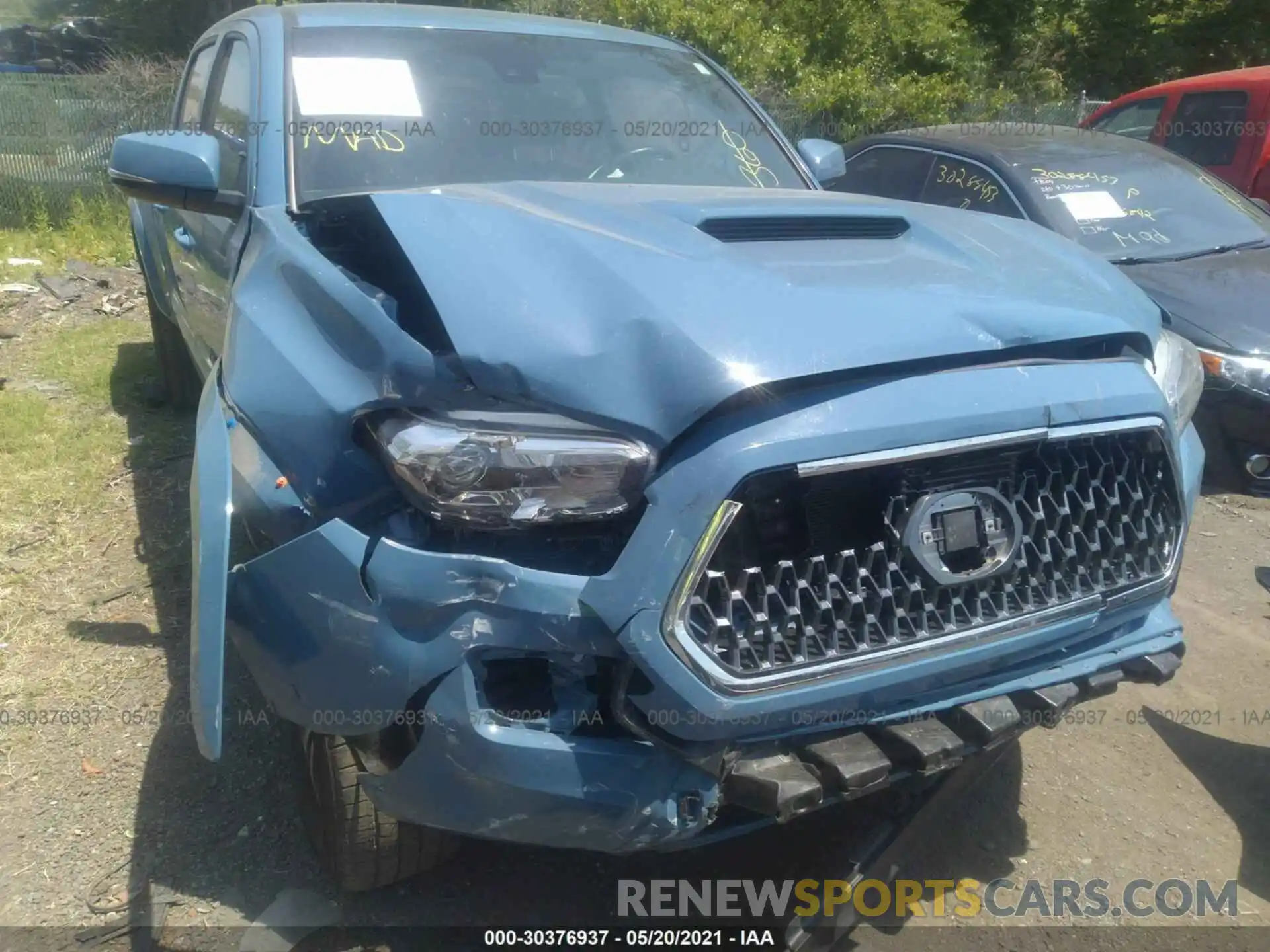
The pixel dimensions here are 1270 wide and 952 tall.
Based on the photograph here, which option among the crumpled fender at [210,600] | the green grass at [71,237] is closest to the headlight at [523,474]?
the crumpled fender at [210,600]

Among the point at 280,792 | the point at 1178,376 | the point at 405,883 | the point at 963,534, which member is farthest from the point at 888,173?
the point at 405,883

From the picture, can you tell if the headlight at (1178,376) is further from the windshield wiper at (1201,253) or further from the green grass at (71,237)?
the green grass at (71,237)

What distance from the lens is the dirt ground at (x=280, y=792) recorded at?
2443 mm

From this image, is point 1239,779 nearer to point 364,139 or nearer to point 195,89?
point 364,139

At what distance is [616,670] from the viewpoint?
5.75ft

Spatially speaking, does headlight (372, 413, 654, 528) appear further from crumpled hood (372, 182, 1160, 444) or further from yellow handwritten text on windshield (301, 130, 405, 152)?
yellow handwritten text on windshield (301, 130, 405, 152)

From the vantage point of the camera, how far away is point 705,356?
5.65ft

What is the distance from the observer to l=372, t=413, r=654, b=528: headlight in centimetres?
174

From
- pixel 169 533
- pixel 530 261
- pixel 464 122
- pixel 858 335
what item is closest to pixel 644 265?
pixel 530 261

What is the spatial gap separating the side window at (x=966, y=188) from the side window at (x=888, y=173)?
10 cm

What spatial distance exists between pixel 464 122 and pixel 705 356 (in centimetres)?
163

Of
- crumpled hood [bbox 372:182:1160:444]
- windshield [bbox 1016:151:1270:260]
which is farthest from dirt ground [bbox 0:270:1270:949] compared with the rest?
windshield [bbox 1016:151:1270:260]

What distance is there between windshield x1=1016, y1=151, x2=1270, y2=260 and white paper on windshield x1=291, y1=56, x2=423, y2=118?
11.6ft

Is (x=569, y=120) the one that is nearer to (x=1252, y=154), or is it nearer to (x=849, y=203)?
(x=849, y=203)
